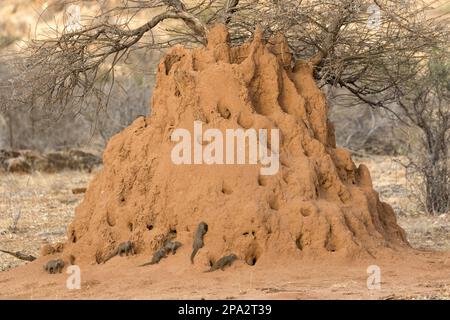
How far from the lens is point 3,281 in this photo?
758 centimetres

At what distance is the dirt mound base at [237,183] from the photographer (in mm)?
7156

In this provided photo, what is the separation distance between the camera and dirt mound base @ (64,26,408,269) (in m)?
7.16

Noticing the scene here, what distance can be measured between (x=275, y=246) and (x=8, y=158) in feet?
40.9

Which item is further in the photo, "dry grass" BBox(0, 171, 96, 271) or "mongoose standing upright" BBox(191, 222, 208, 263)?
"dry grass" BBox(0, 171, 96, 271)

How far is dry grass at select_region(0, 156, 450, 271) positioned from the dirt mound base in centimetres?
190

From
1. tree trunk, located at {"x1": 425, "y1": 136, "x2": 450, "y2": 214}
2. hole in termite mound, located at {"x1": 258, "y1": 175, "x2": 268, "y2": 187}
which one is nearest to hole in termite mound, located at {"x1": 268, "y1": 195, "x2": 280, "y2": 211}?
hole in termite mound, located at {"x1": 258, "y1": 175, "x2": 268, "y2": 187}

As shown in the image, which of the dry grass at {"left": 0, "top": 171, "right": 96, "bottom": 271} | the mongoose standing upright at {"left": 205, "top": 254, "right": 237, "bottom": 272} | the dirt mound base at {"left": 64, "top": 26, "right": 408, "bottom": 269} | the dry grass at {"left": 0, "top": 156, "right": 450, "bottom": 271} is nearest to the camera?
the mongoose standing upright at {"left": 205, "top": 254, "right": 237, "bottom": 272}

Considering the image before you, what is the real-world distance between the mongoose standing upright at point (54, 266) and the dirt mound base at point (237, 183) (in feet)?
0.50

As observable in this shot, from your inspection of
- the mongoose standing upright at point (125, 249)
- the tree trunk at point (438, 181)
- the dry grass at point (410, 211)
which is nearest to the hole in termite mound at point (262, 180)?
the mongoose standing upright at point (125, 249)

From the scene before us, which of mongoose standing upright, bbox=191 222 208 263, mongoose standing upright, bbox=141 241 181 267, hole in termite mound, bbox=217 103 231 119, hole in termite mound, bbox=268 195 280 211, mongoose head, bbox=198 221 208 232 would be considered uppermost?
hole in termite mound, bbox=217 103 231 119

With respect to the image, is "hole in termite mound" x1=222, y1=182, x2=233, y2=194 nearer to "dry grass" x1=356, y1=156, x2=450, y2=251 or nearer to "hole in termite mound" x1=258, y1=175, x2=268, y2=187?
"hole in termite mound" x1=258, y1=175, x2=268, y2=187
